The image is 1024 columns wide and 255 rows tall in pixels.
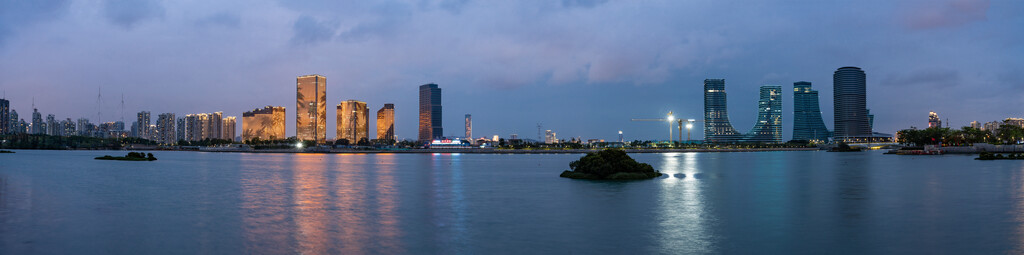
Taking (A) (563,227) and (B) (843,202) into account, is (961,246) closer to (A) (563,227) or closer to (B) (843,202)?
(A) (563,227)

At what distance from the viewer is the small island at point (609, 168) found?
56469 mm

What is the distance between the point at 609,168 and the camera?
185 feet

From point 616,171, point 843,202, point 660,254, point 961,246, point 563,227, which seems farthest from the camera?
point 616,171

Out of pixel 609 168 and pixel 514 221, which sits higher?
pixel 609 168

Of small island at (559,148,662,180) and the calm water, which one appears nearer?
the calm water

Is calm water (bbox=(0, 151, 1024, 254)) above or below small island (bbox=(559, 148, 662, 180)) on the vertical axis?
below

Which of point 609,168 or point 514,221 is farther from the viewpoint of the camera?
point 609,168

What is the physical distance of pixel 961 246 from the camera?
2017 cm

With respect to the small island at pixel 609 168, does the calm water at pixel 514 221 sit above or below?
below

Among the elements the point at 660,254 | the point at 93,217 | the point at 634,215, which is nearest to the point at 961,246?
the point at 660,254

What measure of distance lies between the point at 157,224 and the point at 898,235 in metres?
30.5

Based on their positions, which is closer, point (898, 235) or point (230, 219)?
point (898, 235)

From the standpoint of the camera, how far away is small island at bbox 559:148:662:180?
5647 cm

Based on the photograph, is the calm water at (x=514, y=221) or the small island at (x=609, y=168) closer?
the calm water at (x=514, y=221)
